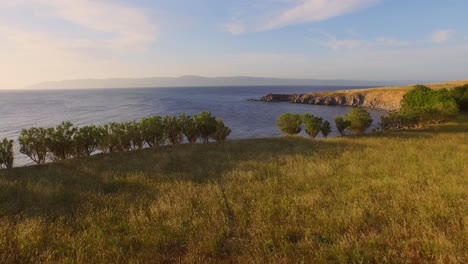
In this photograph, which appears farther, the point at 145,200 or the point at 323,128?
the point at 323,128

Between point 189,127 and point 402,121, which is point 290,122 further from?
point 402,121

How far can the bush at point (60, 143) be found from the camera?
76.1 ft

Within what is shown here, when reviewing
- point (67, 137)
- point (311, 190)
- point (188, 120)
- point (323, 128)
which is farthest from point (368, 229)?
point (323, 128)

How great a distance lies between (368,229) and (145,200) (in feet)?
24.1

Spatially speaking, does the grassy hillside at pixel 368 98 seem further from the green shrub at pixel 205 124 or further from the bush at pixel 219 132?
the green shrub at pixel 205 124

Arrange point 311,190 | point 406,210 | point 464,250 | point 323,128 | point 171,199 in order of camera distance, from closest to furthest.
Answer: point 464,250 → point 406,210 → point 171,199 → point 311,190 → point 323,128

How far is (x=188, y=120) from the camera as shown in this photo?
1268 inches

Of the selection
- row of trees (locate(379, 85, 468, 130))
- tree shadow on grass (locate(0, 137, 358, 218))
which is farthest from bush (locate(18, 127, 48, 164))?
row of trees (locate(379, 85, 468, 130))

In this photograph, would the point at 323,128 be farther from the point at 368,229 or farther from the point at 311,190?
the point at 368,229

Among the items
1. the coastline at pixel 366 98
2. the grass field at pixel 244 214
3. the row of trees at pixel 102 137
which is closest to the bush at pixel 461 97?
the coastline at pixel 366 98

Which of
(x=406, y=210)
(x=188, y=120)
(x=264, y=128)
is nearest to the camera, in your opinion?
(x=406, y=210)

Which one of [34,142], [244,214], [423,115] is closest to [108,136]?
[34,142]

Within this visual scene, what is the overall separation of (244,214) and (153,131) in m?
21.2

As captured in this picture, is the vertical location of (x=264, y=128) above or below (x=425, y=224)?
below
